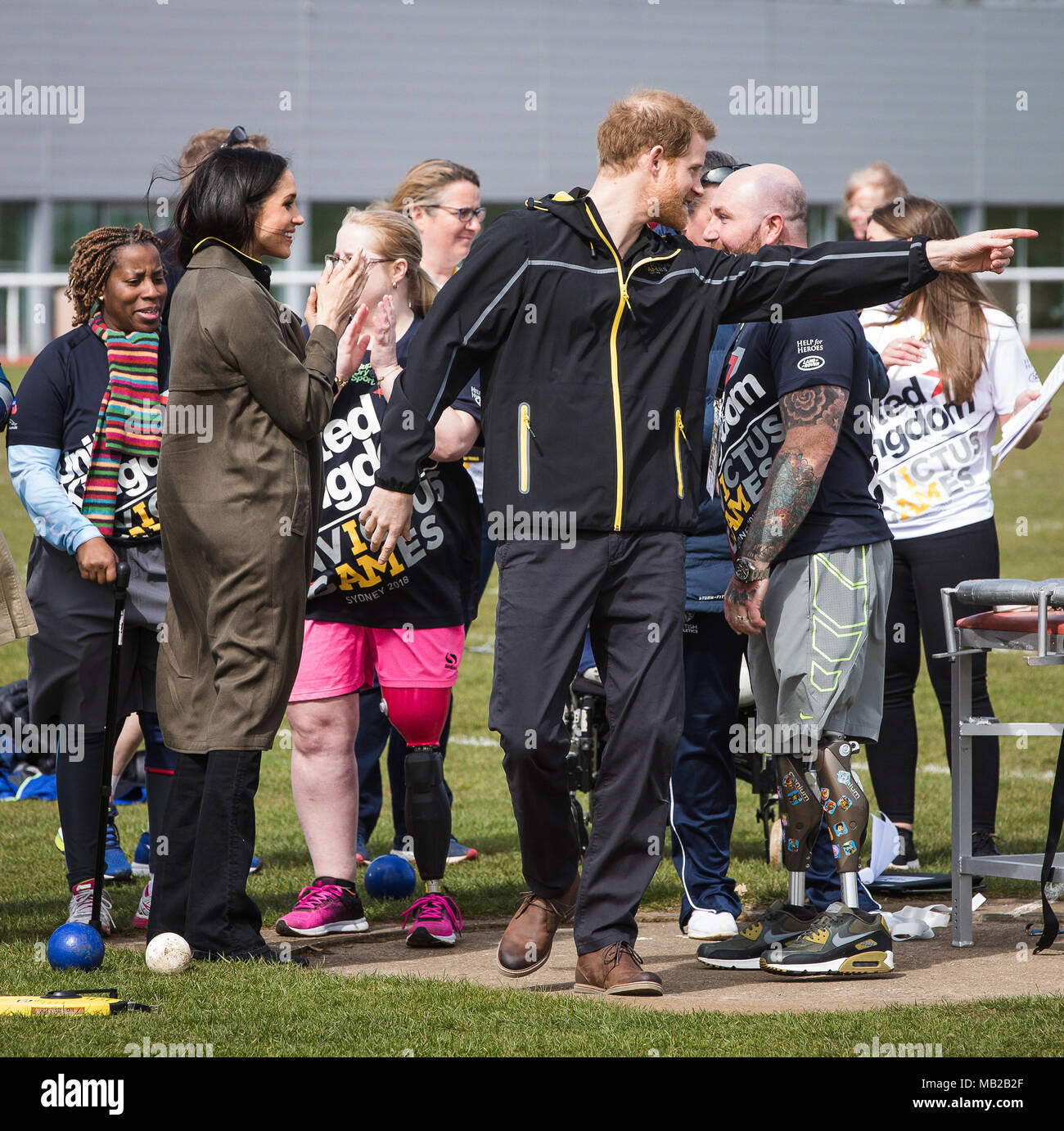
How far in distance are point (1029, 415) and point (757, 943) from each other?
6.79 feet

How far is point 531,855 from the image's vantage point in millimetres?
4574

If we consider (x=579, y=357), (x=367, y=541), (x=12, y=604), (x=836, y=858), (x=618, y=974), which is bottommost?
(x=618, y=974)

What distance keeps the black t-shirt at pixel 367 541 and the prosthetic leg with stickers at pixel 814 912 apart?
134cm

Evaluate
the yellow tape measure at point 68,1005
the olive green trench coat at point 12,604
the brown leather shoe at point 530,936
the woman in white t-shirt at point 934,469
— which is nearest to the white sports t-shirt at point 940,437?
the woman in white t-shirt at point 934,469

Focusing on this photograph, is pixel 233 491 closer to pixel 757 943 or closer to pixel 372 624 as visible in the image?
pixel 372 624

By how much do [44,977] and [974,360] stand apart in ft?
13.4

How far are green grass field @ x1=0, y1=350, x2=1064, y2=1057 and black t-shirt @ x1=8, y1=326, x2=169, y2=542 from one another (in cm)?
146

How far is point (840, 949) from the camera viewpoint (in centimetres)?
470

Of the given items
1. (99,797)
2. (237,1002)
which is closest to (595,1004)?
(237,1002)

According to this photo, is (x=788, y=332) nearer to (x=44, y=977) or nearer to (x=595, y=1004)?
(x=595, y=1004)

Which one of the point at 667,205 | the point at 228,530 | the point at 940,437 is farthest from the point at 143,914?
the point at 940,437

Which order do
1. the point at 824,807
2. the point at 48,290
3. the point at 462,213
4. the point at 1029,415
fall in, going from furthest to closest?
1. the point at 48,290
2. the point at 462,213
3. the point at 1029,415
4. the point at 824,807

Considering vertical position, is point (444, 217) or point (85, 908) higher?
point (444, 217)

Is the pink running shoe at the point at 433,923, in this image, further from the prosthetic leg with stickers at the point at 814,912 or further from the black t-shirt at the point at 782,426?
the black t-shirt at the point at 782,426
